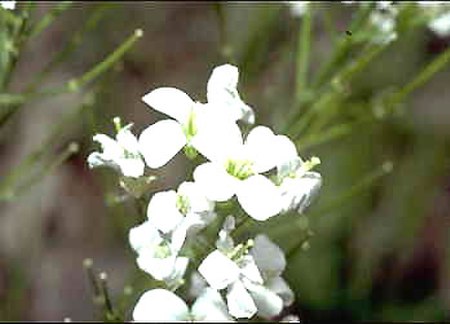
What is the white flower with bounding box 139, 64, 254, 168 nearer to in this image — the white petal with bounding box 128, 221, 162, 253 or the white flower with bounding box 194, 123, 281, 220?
the white flower with bounding box 194, 123, 281, 220

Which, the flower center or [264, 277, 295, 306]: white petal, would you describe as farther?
[264, 277, 295, 306]: white petal

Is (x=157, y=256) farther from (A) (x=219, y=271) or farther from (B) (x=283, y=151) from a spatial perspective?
(B) (x=283, y=151)

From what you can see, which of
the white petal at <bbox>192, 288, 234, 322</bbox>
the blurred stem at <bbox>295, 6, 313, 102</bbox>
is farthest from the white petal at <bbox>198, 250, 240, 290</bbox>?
the blurred stem at <bbox>295, 6, 313, 102</bbox>

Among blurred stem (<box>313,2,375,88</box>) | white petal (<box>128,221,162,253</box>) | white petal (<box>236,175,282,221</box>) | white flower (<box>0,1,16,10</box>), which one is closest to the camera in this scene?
white petal (<box>236,175,282,221</box>)

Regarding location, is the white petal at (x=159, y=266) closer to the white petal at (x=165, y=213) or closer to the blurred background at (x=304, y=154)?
the white petal at (x=165, y=213)

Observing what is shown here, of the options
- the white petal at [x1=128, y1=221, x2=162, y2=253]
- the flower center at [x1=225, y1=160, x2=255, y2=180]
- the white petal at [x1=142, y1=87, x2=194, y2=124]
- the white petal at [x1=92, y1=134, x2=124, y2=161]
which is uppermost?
the white petal at [x1=142, y1=87, x2=194, y2=124]

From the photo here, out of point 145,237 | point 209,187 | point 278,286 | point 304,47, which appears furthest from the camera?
point 304,47

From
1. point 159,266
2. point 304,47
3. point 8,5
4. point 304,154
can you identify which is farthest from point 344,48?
point 159,266
